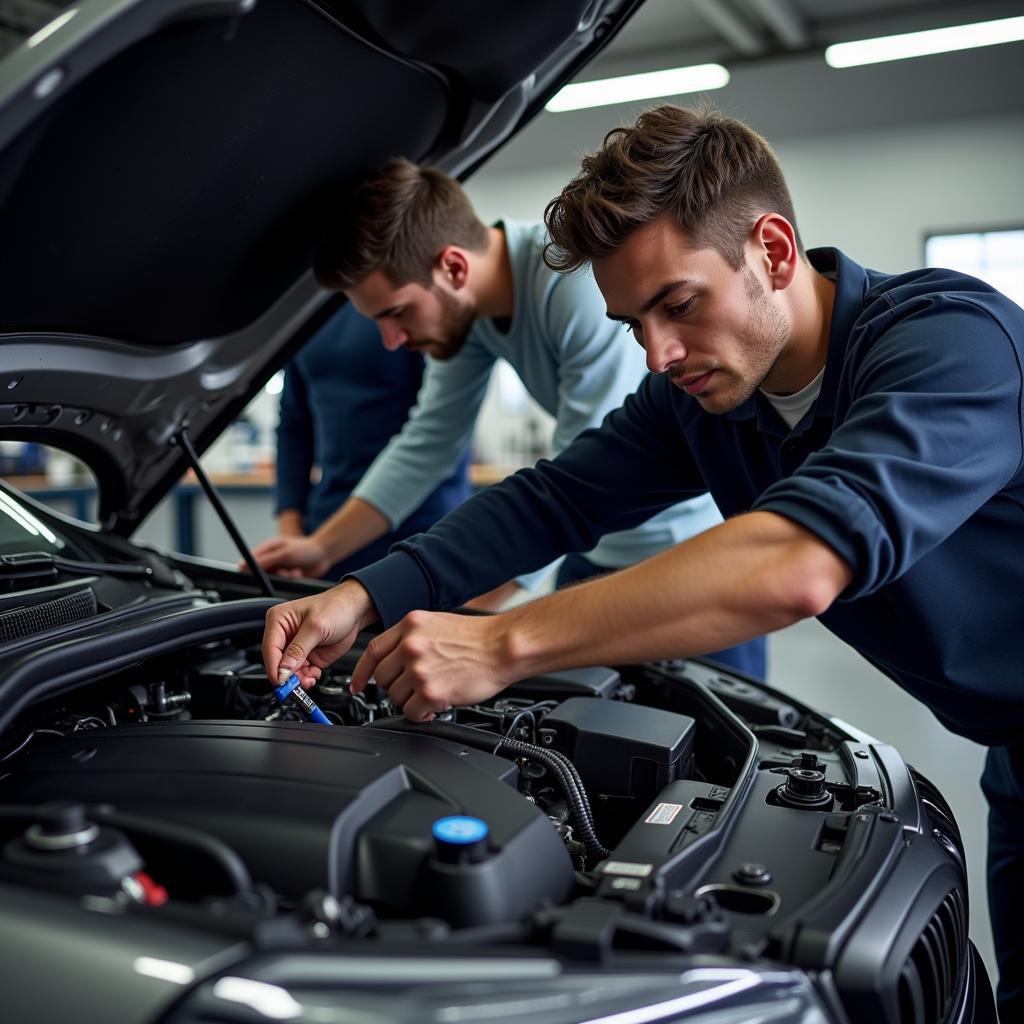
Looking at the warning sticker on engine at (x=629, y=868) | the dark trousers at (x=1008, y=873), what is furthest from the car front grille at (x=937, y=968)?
the dark trousers at (x=1008, y=873)

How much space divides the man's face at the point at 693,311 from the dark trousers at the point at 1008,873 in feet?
1.89

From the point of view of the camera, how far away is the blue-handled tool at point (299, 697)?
1147 millimetres

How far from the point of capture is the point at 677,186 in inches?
44.8

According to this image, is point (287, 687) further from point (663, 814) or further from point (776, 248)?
point (776, 248)

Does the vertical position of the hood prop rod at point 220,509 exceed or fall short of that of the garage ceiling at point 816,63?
it falls short

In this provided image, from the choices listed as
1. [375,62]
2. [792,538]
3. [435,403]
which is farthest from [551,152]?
[792,538]

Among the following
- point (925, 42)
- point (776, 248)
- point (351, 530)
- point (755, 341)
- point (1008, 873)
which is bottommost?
point (1008, 873)

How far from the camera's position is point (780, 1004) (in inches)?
26.5

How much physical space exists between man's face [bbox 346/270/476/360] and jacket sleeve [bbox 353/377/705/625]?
19.8 inches

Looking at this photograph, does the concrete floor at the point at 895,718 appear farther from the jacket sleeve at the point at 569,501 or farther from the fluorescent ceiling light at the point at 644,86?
the fluorescent ceiling light at the point at 644,86

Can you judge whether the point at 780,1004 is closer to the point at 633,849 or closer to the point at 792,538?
the point at 633,849

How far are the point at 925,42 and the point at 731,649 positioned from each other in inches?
200

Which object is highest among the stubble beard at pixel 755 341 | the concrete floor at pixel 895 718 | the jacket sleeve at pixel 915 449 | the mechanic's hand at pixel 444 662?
the stubble beard at pixel 755 341

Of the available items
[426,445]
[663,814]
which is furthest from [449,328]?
[663,814]
